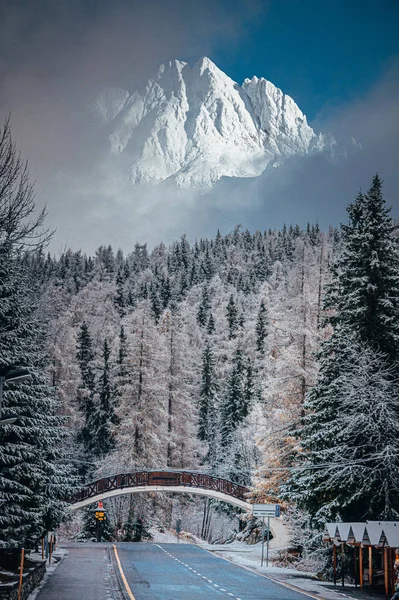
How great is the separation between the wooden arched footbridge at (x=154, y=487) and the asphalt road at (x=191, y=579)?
7725 millimetres

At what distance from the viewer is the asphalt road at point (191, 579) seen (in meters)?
19.7

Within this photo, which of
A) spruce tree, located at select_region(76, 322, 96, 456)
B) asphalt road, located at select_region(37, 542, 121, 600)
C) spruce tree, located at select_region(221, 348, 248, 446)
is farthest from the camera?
spruce tree, located at select_region(76, 322, 96, 456)

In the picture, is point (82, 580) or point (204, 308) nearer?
point (82, 580)

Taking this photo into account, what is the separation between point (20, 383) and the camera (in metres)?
19.1

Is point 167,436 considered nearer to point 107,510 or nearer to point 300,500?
point 107,510

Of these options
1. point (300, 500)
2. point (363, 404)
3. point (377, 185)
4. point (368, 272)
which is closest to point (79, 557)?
point (300, 500)

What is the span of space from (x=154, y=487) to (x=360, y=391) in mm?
25487

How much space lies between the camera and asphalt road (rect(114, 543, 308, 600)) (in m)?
19.7

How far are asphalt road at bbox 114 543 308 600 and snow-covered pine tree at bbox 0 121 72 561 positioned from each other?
14.2ft

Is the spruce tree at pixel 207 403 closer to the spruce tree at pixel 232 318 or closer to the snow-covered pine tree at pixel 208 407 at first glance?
the snow-covered pine tree at pixel 208 407

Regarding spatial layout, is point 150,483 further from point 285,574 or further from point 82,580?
point 82,580

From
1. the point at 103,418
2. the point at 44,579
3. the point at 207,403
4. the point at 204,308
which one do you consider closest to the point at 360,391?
the point at 44,579

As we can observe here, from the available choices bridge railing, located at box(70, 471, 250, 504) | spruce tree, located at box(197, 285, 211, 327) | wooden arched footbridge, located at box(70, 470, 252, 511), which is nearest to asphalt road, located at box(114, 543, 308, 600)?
wooden arched footbridge, located at box(70, 470, 252, 511)

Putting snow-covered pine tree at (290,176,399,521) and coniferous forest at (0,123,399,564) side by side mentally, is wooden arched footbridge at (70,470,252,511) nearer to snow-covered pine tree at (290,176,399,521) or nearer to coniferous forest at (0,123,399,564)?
coniferous forest at (0,123,399,564)
